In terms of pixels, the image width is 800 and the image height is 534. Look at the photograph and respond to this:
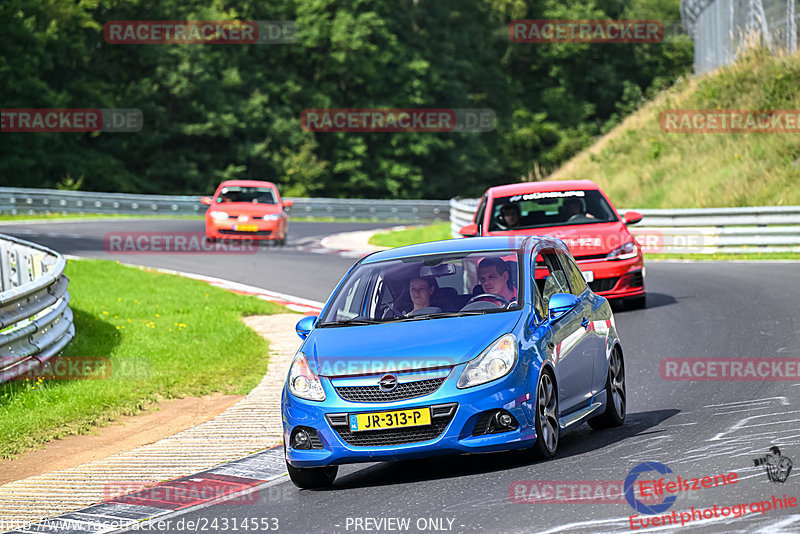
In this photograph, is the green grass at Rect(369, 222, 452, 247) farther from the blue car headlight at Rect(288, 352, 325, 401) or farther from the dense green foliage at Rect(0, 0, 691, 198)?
the blue car headlight at Rect(288, 352, 325, 401)

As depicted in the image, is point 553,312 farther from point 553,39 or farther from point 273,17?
point 553,39

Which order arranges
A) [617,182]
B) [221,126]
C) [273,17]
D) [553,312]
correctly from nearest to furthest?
[553,312] → [617,182] → [221,126] → [273,17]

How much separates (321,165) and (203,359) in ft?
173

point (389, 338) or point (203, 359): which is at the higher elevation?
point (389, 338)

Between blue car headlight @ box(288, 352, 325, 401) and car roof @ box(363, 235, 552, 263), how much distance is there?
138 centimetres

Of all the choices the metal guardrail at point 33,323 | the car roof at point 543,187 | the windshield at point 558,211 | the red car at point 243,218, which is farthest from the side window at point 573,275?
the red car at point 243,218

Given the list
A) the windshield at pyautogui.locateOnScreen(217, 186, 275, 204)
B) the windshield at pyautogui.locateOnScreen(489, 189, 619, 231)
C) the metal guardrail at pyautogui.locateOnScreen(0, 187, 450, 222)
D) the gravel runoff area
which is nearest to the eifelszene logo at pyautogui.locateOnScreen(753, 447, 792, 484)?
the gravel runoff area

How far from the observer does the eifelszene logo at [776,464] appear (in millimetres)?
7270

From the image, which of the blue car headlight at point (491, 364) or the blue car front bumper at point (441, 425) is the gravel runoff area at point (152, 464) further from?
the blue car headlight at point (491, 364)

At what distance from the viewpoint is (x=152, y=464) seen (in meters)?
9.59

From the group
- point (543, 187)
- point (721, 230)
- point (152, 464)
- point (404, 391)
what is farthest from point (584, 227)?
point (721, 230)

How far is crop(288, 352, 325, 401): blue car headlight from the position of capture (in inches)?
322

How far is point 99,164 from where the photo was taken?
61125 millimetres

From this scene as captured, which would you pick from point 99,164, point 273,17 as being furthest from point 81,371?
point 273,17
